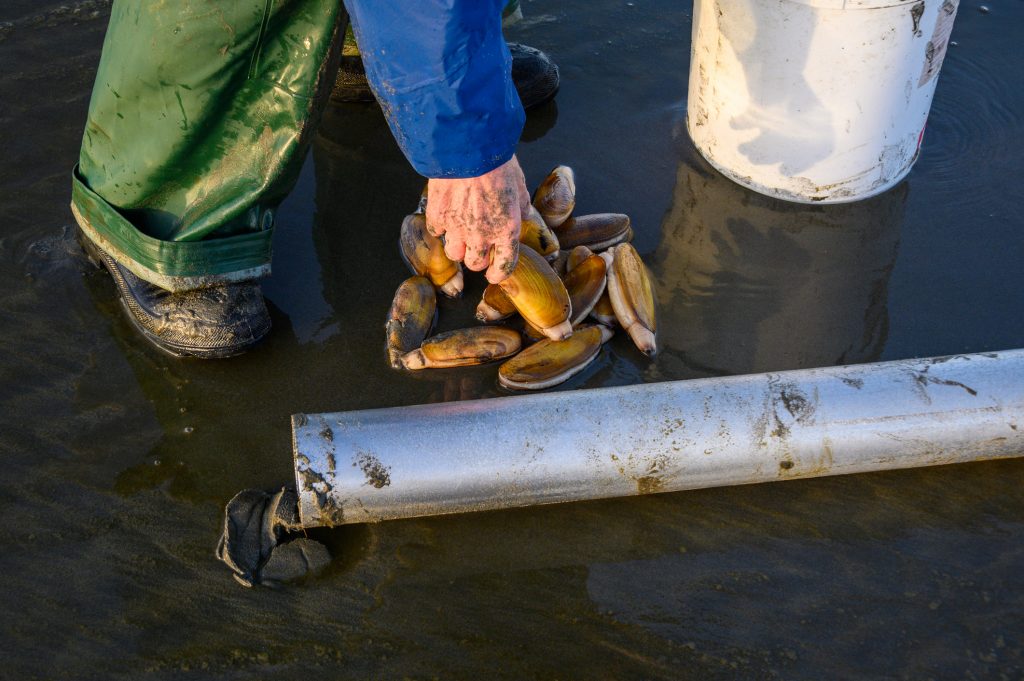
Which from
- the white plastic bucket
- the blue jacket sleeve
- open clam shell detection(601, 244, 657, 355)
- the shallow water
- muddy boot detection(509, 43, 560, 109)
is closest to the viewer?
the blue jacket sleeve

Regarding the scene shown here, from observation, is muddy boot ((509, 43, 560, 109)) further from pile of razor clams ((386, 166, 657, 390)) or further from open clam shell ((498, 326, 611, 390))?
open clam shell ((498, 326, 611, 390))

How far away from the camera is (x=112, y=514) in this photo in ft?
7.25

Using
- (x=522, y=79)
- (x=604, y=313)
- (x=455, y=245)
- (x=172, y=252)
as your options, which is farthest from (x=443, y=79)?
(x=522, y=79)

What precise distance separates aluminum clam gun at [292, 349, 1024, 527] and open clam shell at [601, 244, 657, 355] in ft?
1.16

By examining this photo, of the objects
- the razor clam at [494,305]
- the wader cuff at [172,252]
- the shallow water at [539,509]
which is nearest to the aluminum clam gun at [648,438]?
the shallow water at [539,509]

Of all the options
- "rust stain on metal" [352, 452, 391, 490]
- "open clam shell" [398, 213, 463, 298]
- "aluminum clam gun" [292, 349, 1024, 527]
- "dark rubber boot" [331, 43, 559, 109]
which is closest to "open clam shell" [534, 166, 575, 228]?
"open clam shell" [398, 213, 463, 298]

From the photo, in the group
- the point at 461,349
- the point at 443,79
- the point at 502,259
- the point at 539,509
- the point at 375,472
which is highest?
the point at 443,79

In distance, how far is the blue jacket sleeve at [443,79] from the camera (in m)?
1.82

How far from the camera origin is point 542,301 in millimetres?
2500

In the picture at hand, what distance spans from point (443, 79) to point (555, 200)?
1035mm

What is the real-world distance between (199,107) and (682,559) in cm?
163

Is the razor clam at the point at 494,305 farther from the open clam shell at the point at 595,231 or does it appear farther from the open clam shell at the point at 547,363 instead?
the open clam shell at the point at 595,231

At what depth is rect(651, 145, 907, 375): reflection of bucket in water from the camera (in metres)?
2.63

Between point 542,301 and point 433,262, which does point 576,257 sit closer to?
point 542,301
